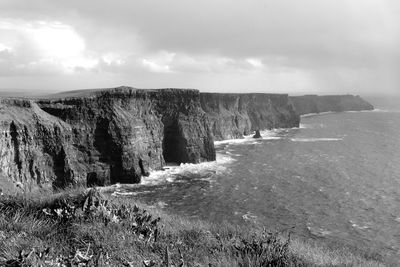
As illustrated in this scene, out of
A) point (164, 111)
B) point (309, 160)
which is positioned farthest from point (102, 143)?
point (309, 160)

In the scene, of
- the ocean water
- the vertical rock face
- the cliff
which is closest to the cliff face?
the ocean water

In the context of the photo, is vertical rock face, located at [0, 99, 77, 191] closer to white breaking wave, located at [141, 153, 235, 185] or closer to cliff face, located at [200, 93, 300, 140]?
white breaking wave, located at [141, 153, 235, 185]

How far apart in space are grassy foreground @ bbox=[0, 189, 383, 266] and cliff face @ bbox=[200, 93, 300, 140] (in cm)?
11347

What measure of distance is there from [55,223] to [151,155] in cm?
6806

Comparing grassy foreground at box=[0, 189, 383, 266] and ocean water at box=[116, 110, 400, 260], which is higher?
grassy foreground at box=[0, 189, 383, 266]

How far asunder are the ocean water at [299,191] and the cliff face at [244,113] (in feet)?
86.2

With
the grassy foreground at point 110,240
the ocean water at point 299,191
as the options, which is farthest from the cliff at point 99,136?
the grassy foreground at point 110,240

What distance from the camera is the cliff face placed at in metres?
129

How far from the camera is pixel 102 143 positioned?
228ft

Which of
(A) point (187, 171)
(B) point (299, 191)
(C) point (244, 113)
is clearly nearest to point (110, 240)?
(B) point (299, 191)

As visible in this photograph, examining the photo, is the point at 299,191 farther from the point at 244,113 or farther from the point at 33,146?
the point at 244,113

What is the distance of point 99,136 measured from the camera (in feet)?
229

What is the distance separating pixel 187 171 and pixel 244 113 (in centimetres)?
7327

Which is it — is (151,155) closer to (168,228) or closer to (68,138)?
(68,138)
